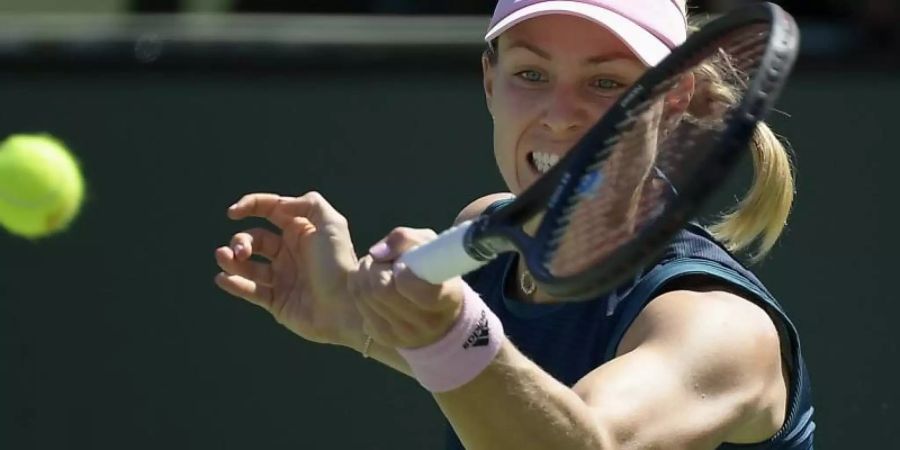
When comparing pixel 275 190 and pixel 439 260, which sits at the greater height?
pixel 439 260

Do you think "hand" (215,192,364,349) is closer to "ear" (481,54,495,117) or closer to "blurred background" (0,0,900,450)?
"ear" (481,54,495,117)

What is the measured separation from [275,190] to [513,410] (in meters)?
2.10

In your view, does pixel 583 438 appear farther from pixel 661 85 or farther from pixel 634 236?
pixel 661 85

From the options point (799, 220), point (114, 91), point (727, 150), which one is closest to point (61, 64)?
point (114, 91)

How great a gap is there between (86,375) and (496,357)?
7.37ft

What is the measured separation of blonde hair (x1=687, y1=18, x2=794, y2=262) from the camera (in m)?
2.12

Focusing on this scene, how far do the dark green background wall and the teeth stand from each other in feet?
4.98

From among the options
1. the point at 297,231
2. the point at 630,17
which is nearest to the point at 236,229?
the point at 297,231

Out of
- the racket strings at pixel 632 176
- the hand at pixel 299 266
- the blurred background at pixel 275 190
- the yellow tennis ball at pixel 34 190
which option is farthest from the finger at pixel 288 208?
the blurred background at pixel 275 190

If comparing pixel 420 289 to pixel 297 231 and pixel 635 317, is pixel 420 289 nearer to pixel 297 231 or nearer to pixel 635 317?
pixel 635 317

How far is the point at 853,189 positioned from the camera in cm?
366

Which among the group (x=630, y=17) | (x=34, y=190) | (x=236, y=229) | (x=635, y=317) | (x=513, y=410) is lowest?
(x=236, y=229)

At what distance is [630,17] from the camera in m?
2.02

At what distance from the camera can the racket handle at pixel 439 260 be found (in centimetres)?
152
